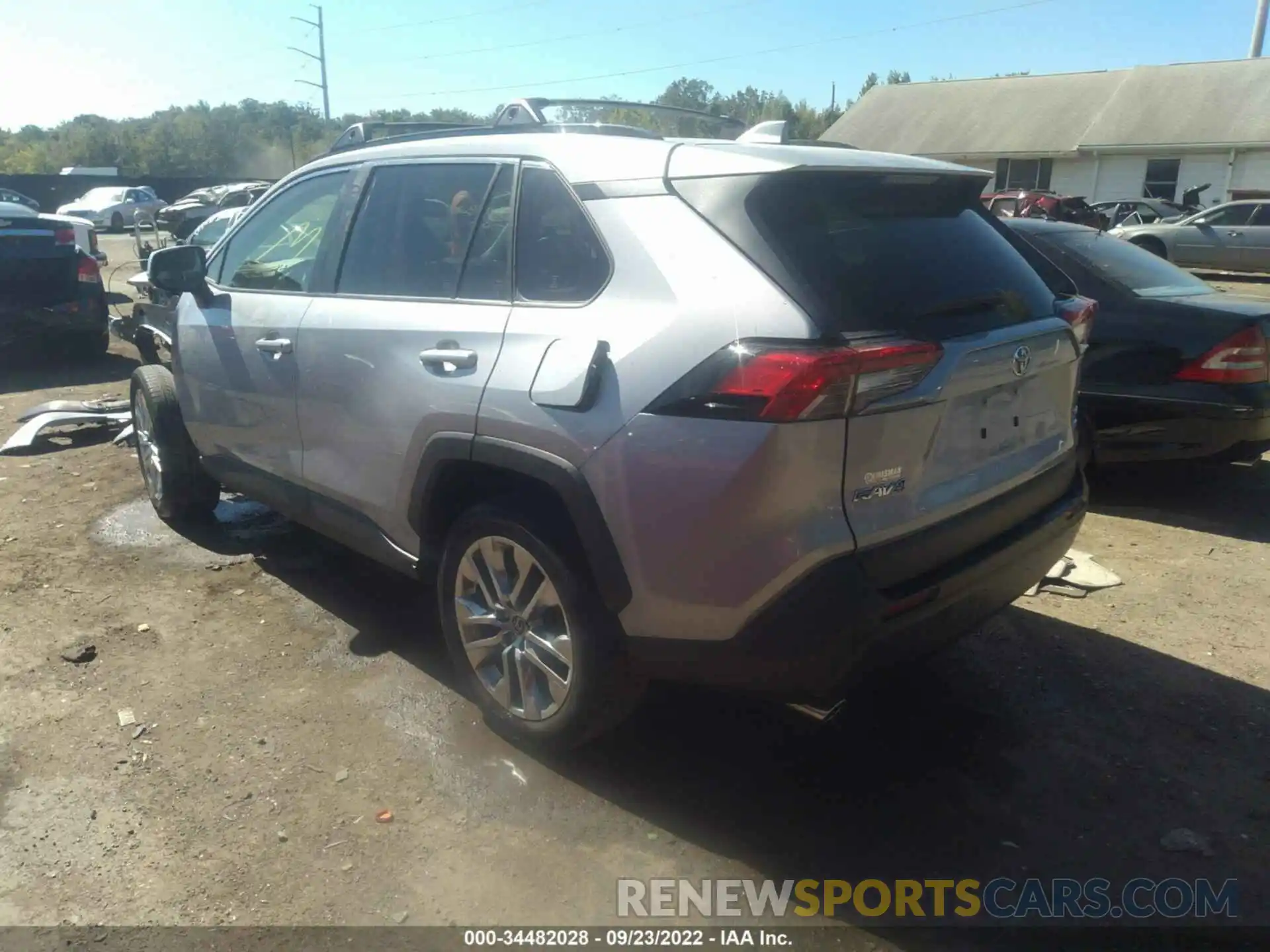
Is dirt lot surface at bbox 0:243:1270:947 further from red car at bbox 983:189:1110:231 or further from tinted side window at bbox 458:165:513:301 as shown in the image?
red car at bbox 983:189:1110:231

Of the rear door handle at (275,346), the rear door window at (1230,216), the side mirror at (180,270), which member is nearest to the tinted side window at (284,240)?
the side mirror at (180,270)

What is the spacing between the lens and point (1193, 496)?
19.4ft

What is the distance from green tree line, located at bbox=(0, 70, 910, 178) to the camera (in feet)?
175

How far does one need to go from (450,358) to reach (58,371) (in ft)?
28.7

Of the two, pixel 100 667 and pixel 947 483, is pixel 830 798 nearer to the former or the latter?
pixel 947 483

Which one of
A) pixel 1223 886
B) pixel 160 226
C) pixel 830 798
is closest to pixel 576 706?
pixel 830 798

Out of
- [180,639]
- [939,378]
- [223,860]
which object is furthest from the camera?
[180,639]

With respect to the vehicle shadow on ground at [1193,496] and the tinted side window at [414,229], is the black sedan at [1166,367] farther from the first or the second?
the tinted side window at [414,229]

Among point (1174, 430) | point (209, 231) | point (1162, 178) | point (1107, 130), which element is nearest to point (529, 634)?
point (1174, 430)

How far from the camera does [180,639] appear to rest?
13.5ft

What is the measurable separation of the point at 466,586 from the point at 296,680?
981 millimetres

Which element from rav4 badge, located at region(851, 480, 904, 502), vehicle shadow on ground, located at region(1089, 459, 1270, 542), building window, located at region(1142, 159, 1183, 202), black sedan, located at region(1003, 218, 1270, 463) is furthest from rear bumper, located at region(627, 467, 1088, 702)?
building window, located at region(1142, 159, 1183, 202)

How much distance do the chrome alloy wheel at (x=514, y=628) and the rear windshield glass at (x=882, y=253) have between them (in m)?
1.16

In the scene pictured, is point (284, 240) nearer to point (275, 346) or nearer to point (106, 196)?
point (275, 346)
